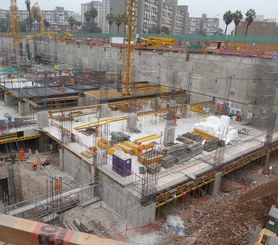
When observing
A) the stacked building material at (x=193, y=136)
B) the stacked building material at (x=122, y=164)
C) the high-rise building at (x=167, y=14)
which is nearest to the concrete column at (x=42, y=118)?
the stacked building material at (x=122, y=164)

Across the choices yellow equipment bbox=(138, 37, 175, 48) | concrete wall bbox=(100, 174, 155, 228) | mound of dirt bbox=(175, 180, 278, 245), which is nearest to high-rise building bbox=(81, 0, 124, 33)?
yellow equipment bbox=(138, 37, 175, 48)

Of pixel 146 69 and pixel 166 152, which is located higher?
pixel 146 69

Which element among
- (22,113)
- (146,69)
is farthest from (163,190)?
(146,69)

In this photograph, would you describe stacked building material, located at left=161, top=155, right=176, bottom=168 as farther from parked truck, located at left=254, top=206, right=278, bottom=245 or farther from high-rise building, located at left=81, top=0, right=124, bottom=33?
high-rise building, located at left=81, top=0, right=124, bottom=33

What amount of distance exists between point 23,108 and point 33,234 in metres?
25.6

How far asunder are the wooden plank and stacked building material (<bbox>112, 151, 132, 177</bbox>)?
12094 mm

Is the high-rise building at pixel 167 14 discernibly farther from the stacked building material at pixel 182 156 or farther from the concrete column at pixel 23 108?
the stacked building material at pixel 182 156

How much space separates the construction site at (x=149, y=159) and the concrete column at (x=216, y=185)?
0.08 metres

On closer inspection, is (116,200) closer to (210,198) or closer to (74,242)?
(210,198)

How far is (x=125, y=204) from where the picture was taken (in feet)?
46.7

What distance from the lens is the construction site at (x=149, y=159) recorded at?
13477 millimetres

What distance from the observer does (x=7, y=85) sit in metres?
31.1

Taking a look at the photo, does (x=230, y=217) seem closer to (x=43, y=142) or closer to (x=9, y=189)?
(x=9, y=189)

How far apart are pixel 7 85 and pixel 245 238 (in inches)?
1128
